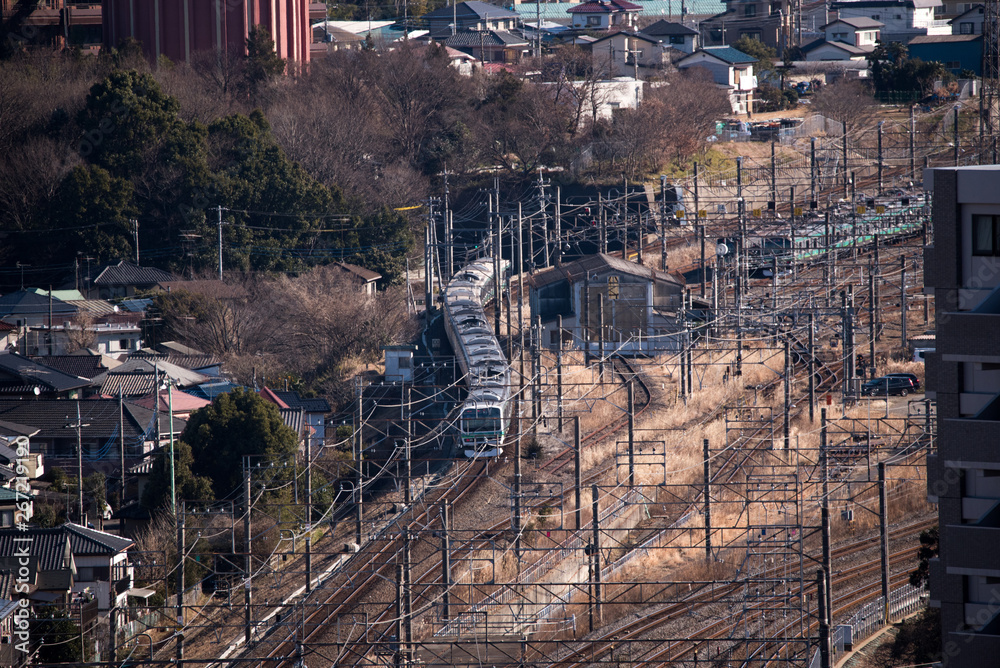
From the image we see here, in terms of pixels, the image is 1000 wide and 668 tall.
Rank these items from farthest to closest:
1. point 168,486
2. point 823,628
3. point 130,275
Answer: point 130,275, point 168,486, point 823,628

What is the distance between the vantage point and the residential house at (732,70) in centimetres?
3384

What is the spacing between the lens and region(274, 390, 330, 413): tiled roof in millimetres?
17375

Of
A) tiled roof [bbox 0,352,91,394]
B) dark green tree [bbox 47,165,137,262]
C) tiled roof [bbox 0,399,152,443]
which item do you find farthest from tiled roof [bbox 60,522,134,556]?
dark green tree [bbox 47,165,137,262]

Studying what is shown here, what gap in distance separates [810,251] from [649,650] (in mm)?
13852

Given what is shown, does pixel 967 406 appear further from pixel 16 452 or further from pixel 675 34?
pixel 675 34

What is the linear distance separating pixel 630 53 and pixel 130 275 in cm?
1647

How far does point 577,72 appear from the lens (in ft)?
111

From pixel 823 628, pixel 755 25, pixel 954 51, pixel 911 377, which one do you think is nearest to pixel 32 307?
pixel 911 377

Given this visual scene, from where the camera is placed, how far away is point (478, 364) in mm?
16953

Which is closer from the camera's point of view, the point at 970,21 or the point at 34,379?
the point at 34,379

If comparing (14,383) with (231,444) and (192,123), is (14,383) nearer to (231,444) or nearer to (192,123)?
(231,444)

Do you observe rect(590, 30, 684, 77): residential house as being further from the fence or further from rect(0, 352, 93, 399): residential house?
the fence

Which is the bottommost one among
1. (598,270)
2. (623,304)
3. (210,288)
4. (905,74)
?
(623,304)

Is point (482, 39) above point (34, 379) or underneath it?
above
